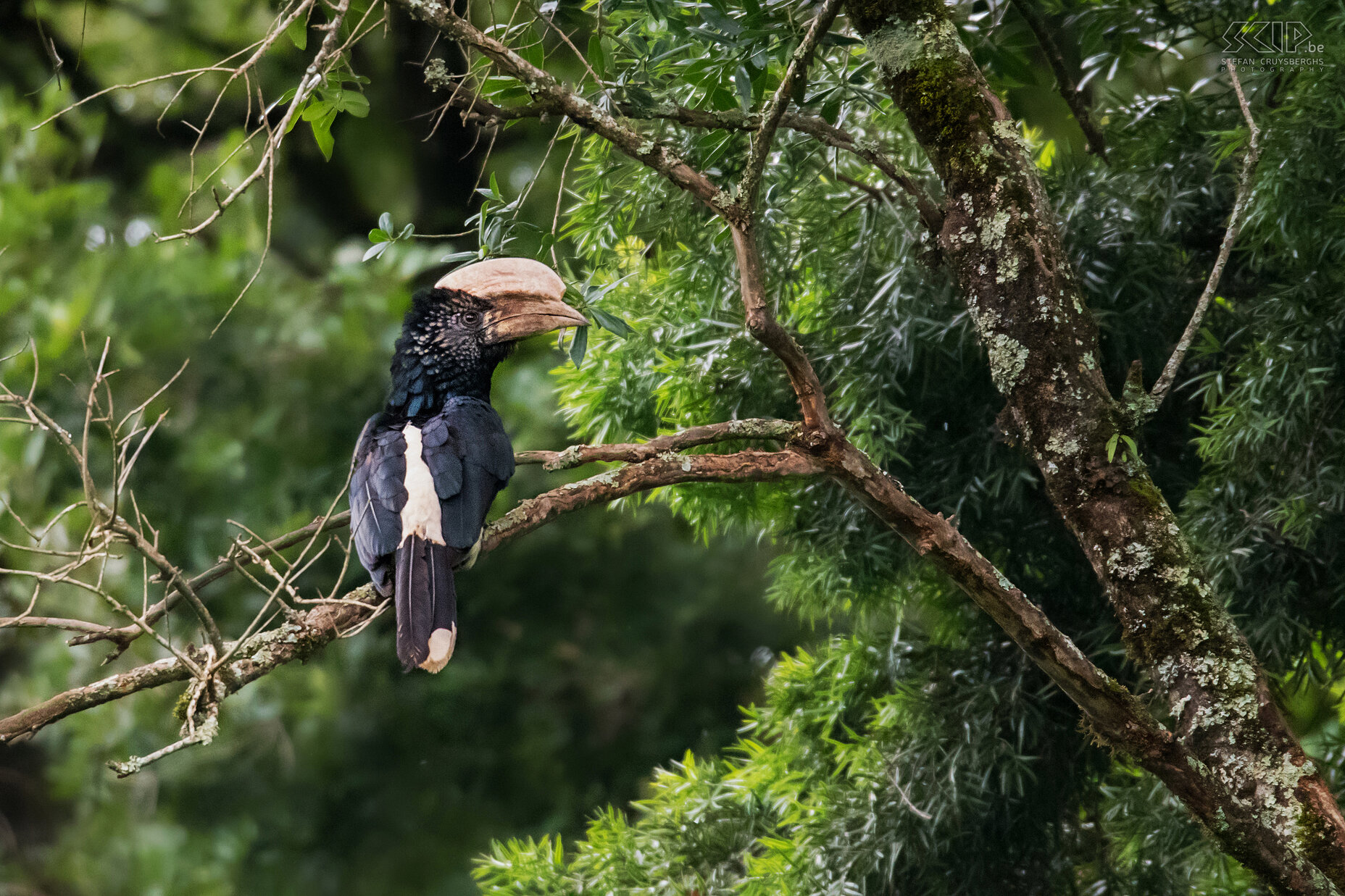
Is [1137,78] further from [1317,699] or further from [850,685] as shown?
[1317,699]

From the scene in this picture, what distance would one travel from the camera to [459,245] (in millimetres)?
4492

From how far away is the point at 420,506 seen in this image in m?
1.51

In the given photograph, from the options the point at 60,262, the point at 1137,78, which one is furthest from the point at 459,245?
the point at 1137,78

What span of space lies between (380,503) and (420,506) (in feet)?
0.26

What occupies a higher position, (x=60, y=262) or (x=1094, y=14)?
(x=1094, y=14)

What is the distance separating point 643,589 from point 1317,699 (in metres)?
2.54

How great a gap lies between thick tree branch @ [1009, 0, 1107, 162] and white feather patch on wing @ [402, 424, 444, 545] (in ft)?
4.64

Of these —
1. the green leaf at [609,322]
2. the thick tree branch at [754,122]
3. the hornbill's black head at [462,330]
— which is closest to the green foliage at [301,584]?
the hornbill's black head at [462,330]

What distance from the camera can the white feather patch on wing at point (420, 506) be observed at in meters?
1.48

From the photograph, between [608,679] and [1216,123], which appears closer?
[1216,123]

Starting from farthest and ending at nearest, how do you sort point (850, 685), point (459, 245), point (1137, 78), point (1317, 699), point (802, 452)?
point (459, 245)
point (1317, 699)
point (1137, 78)
point (850, 685)
point (802, 452)
